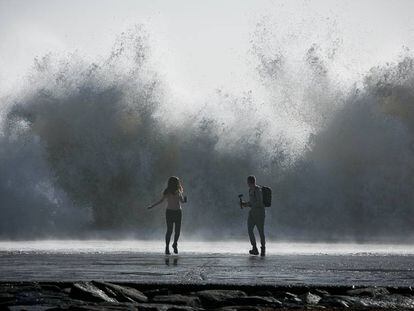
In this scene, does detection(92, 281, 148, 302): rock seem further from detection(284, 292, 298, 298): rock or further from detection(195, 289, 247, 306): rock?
detection(284, 292, 298, 298): rock

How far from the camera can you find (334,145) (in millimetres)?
29609

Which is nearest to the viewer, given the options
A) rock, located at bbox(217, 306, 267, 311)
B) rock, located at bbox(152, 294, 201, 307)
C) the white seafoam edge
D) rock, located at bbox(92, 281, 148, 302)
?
rock, located at bbox(217, 306, 267, 311)

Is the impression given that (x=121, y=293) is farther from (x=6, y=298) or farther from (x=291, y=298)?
(x=291, y=298)

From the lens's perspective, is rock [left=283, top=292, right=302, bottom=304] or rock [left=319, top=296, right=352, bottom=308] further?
rock [left=283, top=292, right=302, bottom=304]

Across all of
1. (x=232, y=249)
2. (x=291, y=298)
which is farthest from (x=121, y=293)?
(x=232, y=249)

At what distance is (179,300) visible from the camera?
609 cm

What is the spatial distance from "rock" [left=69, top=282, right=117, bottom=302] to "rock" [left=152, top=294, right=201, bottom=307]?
0.38m

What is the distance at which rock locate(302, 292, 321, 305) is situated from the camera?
632 centimetres

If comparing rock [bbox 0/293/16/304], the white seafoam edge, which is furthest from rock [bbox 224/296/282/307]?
the white seafoam edge

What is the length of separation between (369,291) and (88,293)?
234 centimetres

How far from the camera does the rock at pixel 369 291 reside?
6652 millimetres

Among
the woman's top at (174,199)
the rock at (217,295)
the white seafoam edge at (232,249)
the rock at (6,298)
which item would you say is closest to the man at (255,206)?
the white seafoam edge at (232,249)

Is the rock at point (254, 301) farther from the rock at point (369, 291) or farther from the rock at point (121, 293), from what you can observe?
the rock at point (369, 291)

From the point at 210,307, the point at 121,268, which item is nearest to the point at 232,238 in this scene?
the point at 121,268
